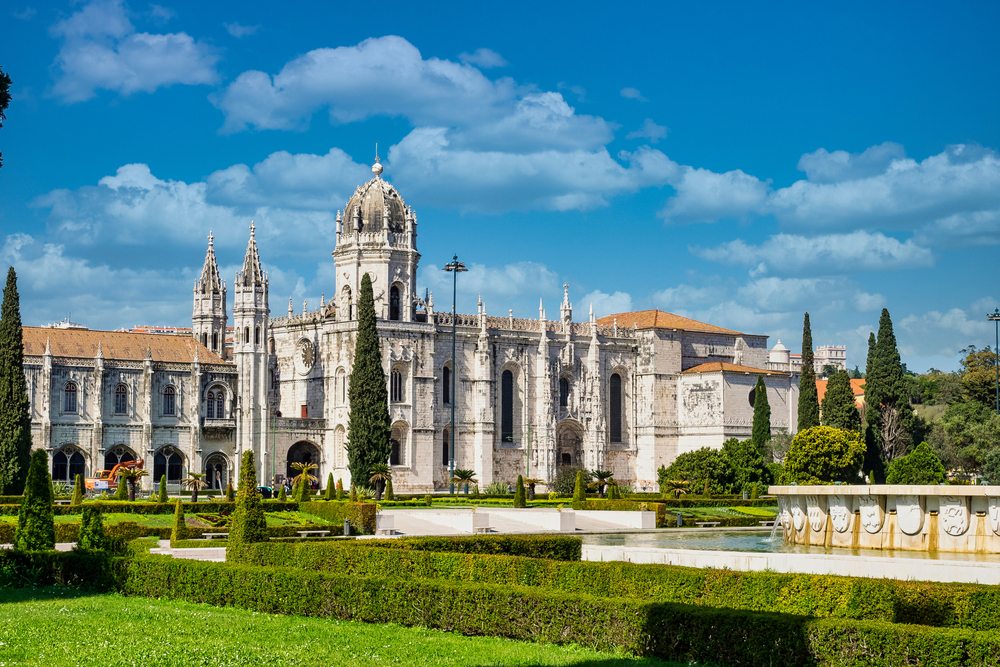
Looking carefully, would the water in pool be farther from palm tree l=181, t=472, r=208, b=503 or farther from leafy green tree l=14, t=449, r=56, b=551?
palm tree l=181, t=472, r=208, b=503

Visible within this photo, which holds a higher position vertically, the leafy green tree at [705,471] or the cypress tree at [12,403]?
the cypress tree at [12,403]

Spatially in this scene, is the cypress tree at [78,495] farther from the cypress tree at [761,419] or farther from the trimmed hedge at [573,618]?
the cypress tree at [761,419]

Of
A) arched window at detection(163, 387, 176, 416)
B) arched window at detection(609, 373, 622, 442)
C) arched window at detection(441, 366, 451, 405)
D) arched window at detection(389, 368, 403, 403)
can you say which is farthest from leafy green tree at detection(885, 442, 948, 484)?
arched window at detection(163, 387, 176, 416)

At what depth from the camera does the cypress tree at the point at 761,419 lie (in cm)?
7525

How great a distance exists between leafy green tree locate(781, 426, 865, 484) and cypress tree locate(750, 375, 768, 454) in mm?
8290

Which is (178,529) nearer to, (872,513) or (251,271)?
(872,513)

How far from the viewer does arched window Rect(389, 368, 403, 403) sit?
234 feet

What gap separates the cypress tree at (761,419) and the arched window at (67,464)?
130 feet

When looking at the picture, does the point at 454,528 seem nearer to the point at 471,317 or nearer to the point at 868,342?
the point at 471,317

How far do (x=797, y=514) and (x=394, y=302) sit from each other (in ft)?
154

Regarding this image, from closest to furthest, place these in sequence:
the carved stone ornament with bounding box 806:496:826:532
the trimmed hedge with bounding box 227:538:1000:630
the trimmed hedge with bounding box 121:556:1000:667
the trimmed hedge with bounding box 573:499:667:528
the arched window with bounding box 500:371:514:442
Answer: the trimmed hedge with bounding box 121:556:1000:667
the trimmed hedge with bounding box 227:538:1000:630
the carved stone ornament with bounding box 806:496:826:532
the trimmed hedge with bounding box 573:499:667:528
the arched window with bounding box 500:371:514:442

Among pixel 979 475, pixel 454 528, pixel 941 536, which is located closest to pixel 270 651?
pixel 941 536

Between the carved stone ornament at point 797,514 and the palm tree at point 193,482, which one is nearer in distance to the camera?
the carved stone ornament at point 797,514

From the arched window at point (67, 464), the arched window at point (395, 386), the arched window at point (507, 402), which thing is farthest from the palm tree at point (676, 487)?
the arched window at point (67, 464)
